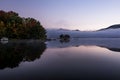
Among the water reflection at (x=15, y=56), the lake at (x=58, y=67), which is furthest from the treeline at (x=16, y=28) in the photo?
the lake at (x=58, y=67)

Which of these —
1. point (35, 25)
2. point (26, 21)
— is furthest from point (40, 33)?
point (26, 21)

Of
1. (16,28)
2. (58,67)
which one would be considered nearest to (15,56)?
(58,67)

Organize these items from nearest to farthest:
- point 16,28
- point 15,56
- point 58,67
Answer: point 58,67, point 15,56, point 16,28

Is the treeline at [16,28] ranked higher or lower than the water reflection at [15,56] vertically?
higher

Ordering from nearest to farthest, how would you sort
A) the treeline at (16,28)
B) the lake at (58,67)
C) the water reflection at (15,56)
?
the lake at (58,67), the water reflection at (15,56), the treeline at (16,28)

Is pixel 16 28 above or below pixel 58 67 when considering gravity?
above

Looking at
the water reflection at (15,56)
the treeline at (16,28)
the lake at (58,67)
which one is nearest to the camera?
the lake at (58,67)

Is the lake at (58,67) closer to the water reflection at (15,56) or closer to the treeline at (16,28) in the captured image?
the water reflection at (15,56)

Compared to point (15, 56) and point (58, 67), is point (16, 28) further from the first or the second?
point (58, 67)

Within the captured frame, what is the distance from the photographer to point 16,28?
374 feet

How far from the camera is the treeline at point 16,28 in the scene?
11281cm

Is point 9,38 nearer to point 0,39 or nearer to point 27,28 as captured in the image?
point 0,39

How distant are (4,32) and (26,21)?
2281cm

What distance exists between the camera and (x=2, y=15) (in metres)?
121
